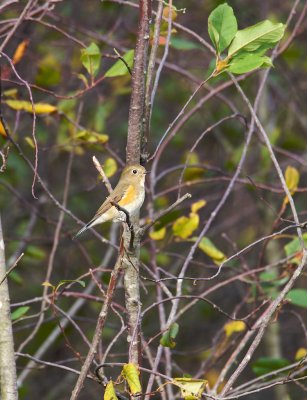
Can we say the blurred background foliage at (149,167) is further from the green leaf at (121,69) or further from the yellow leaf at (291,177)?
the green leaf at (121,69)

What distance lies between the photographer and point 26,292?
629 cm

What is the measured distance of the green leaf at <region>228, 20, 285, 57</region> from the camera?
7.45ft

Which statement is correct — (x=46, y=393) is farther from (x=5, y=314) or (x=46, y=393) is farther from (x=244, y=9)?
(x=5, y=314)

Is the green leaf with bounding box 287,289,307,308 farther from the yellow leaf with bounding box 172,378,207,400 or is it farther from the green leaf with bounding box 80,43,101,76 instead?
A: the green leaf with bounding box 80,43,101,76

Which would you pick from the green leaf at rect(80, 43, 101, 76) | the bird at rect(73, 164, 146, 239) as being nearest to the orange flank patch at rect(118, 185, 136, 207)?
the bird at rect(73, 164, 146, 239)

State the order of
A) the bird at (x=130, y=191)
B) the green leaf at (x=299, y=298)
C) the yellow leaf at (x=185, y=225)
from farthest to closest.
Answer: the yellow leaf at (x=185, y=225) → the green leaf at (x=299, y=298) → the bird at (x=130, y=191)

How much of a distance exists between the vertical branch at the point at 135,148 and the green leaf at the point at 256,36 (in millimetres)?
296

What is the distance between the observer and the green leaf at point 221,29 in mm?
2266

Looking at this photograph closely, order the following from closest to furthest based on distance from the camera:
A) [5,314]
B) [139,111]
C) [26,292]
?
1. [139,111]
2. [5,314]
3. [26,292]

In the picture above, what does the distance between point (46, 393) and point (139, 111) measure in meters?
4.34

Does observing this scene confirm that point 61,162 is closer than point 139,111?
No

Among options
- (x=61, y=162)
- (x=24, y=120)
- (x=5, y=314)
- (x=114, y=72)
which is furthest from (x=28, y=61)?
(x=5, y=314)

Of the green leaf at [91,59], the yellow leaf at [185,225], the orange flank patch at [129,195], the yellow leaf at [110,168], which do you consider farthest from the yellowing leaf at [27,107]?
the yellow leaf at [185,225]

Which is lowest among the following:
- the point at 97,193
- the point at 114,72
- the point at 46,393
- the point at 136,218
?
the point at 46,393
